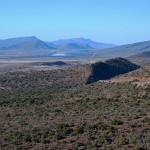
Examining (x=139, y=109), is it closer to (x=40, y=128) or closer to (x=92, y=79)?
(x=40, y=128)

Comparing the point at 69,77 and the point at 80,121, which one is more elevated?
the point at 80,121

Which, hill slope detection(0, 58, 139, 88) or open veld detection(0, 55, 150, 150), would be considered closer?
open veld detection(0, 55, 150, 150)

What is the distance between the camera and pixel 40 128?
25.8m

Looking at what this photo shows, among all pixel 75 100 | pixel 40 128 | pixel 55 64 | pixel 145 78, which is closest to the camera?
pixel 40 128

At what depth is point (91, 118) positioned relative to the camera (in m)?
27.8

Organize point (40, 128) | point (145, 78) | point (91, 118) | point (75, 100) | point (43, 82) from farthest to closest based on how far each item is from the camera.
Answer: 1. point (43, 82)
2. point (145, 78)
3. point (75, 100)
4. point (91, 118)
5. point (40, 128)

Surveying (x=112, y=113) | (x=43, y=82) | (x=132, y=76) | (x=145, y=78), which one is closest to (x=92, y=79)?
(x=43, y=82)

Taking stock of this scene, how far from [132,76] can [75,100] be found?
1848 cm

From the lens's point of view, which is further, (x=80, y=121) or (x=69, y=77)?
(x=69, y=77)

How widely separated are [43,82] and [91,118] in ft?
131

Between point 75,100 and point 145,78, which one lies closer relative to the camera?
point 75,100

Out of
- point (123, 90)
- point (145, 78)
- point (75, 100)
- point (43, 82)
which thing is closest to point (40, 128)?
point (75, 100)

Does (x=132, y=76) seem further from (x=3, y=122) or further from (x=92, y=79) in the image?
(x=3, y=122)

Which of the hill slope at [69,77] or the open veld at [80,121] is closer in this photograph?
the open veld at [80,121]
